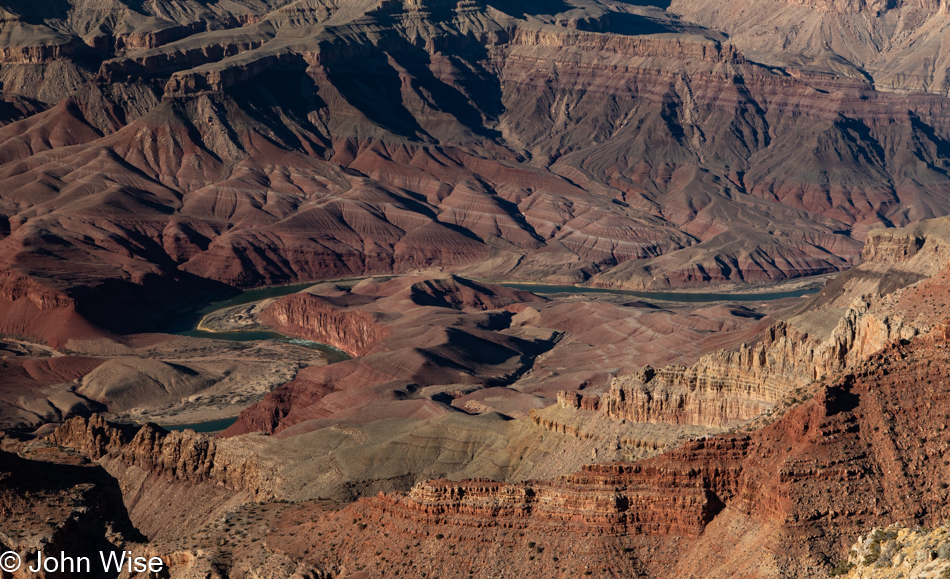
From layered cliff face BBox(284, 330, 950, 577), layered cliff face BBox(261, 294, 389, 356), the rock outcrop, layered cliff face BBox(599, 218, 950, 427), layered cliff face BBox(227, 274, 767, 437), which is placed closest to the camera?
layered cliff face BBox(284, 330, 950, 577)

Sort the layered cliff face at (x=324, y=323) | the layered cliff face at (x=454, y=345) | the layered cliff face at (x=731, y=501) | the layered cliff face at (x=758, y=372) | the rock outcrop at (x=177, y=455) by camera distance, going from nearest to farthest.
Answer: the layered cliff face at (x=731, y=501) < the layered cliff face at (x=758, y=372) < the rock outcrop at (x=177, y=455) < the layered cliff face at (x=454, y=345) < the layered cliff face at (x=324, y=323)

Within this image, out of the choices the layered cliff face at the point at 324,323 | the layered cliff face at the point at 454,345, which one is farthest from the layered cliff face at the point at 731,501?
the layered cliff face at the point at 324,323

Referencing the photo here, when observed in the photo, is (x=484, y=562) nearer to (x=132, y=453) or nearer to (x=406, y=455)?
Answer: (x=406, y=455)

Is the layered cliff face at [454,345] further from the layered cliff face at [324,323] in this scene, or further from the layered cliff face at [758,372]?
the layered cliff face at [758,372]

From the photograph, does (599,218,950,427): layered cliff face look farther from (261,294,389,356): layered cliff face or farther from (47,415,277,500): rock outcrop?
(261,294,389,356): layered cliff face

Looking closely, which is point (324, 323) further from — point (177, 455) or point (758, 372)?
point (758, 372)

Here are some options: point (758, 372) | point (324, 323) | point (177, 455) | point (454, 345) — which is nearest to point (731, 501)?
point (758, 372)

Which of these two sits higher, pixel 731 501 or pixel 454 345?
pixel 454 345

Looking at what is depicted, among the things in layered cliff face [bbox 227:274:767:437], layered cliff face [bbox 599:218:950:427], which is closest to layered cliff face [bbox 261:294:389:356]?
layered cliff face [bbox 227:274:767:437]

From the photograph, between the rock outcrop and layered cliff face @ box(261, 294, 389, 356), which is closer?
the rock outcrop

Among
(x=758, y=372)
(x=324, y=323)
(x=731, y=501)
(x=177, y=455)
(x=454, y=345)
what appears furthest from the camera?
(x=324, y=323)

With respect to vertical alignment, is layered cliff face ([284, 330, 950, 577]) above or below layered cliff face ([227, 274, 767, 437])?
below

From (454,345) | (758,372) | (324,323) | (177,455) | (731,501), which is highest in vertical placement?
(324,323)
